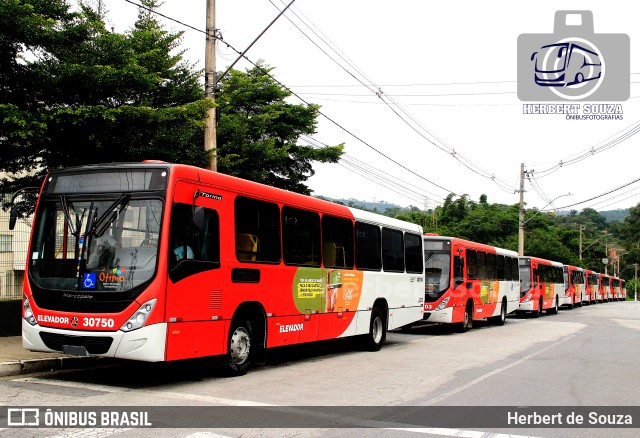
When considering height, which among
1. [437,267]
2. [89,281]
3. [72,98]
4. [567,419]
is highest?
[72,98]

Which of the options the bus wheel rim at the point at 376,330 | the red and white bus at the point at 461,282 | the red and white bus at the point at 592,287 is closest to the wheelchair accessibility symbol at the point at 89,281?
the bus wheel rim at the point at 376,330

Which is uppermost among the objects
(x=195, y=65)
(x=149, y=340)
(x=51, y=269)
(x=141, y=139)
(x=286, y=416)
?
(x=195, y=65)

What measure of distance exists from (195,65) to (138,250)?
9510 millimetres

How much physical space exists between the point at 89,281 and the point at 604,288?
71.1 m

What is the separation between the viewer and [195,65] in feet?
57.8

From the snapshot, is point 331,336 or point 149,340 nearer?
point 149,340

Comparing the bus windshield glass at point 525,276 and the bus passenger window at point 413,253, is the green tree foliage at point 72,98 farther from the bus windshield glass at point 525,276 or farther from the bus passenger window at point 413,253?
the bus windshield glass at point 525,276

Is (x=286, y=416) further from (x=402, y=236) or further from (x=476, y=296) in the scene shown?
(x=476, y=296)

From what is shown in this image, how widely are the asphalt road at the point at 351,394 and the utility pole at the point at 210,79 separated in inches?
191

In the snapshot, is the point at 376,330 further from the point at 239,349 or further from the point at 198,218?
the point at 198,218

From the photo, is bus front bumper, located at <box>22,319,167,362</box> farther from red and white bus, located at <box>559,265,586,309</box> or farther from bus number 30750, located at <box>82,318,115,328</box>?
red and white bus, located at <box>559,265,586,309</box>

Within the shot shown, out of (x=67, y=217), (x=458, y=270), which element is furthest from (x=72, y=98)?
(x=458, y=270)

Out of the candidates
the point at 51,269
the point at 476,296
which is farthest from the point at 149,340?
the point at 476,296

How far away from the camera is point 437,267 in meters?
22.1
